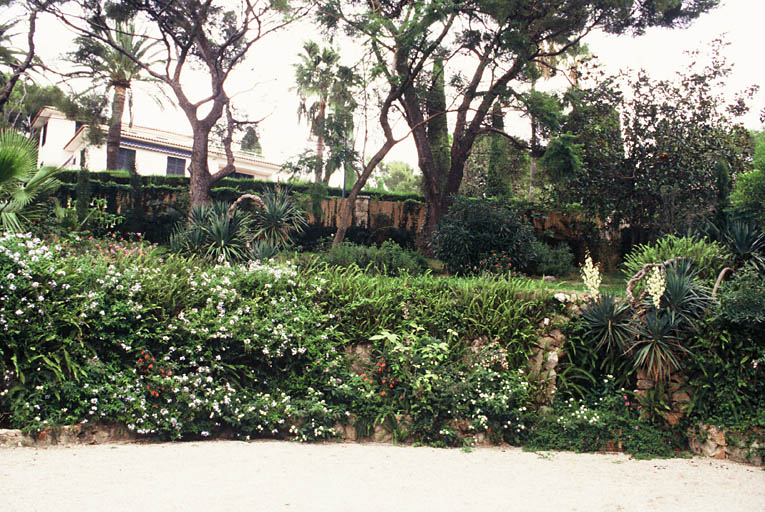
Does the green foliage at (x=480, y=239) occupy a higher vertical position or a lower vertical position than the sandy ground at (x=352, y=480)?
higher

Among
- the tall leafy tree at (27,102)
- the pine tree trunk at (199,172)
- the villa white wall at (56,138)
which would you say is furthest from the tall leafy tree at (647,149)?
the villa white wall at (56,138)

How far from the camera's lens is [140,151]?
30250 mm

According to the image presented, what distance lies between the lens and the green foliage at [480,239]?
11.9 m

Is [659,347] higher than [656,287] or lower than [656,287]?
lower

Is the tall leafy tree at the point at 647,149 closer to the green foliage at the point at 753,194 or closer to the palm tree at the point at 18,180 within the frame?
the green foliage at the point at 753,194

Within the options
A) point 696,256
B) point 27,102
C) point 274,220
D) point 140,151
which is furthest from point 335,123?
point 27,102

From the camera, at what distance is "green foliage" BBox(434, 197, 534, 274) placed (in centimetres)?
1195

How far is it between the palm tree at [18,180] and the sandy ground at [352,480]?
378 cm

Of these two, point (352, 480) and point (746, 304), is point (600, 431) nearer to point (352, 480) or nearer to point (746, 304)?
point (746, 304)

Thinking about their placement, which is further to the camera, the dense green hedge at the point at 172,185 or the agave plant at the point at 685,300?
the dense green hedge at the point at 172,185

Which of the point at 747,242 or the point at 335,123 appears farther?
the point at 335,123

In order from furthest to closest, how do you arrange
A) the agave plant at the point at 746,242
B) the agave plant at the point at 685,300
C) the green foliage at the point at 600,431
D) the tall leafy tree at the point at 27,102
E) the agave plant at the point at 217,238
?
the tall leafy tree at the point at 27,102 → the agave plant at the point at 217,238 → the agave plant at the point at 746,242 → the agave plant at the point at 685,300 → the green foliage at the point at 600,431

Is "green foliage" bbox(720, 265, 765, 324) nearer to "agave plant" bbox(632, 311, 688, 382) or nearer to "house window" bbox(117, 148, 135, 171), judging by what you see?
"agave plant" bbox(632, 311, 688, 382)

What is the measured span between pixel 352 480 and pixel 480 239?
7.81 meters
